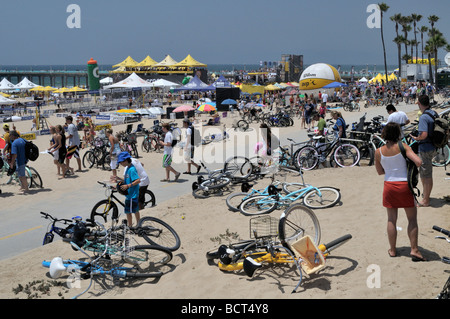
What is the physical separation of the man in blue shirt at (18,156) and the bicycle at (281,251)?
7.05 metres

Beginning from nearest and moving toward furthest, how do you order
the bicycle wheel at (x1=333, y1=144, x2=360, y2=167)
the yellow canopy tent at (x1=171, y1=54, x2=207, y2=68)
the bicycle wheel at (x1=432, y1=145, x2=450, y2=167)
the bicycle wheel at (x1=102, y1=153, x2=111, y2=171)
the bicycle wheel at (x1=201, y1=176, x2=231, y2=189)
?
the bicycle wheel at (x1=201, y1=176, x2=231, y2=189) < the bicycle wheel at (x1=432, y1=145, x2=450, y2=167) < the bicycle wheel at (x1=333, y1=144, x2=360, y2=167) < the bicycle wheel at (x1=102, y1=153, x2=111, y2=171) < the yellow canopy tent at (x1=171, y1=54, x2=207, y2=68)

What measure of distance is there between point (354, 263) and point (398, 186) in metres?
1.07

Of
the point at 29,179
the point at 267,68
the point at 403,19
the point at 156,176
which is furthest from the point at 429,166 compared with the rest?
the point at 267,68

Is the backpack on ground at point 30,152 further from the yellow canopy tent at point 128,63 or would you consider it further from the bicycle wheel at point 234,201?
the yellow canopy tent at point 128,63

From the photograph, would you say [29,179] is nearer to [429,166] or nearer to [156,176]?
[156,176]

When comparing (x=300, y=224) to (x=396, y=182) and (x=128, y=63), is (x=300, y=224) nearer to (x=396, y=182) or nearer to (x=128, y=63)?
(x=396, y=182)

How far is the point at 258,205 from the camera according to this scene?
313 inches

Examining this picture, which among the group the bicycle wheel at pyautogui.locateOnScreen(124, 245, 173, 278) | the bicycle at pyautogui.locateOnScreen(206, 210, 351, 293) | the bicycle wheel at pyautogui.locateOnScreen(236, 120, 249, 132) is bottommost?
the bicycle wheel at pyautogui.locateOnScreen(124, 245, 173, 278)

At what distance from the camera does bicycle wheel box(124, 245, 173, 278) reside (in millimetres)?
5547

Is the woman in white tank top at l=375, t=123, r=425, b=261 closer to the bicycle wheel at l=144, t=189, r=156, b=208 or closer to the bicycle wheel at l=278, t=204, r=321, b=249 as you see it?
the bicycle wheel at l=278, t=204, r=321, b=249

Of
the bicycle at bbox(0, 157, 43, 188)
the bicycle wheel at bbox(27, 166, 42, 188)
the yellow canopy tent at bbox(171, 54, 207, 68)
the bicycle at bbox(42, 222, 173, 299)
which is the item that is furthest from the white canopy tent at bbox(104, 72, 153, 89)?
the bicycle at bbox(42, 222, 173, 299)

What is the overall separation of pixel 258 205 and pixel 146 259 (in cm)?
276

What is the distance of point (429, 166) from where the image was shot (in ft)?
22.2

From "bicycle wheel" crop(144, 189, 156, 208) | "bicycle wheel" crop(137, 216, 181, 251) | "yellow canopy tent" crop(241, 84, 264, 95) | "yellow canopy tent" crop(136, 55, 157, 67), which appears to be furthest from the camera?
"yellow canopy tent" crop(136, 55, 157, 67)
